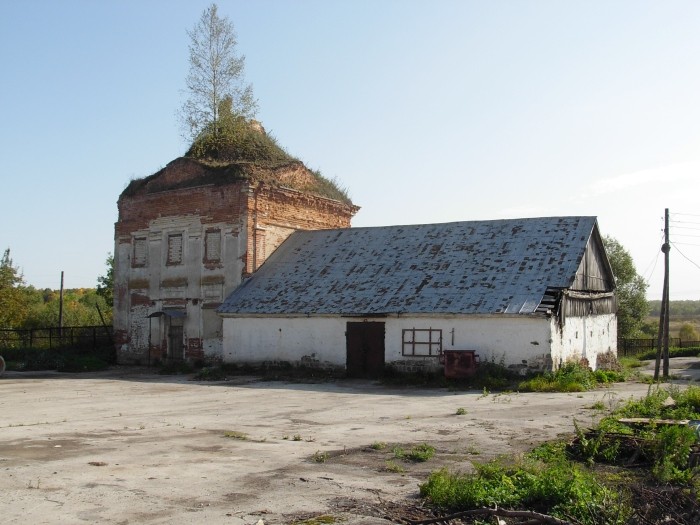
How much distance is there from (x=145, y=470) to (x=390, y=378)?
1315 cm

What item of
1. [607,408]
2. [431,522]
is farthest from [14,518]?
[607,408]

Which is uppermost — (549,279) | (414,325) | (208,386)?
A: (549,279)

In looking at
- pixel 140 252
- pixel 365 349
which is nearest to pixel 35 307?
pixel 140 252

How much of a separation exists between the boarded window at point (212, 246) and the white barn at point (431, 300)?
1929 mm

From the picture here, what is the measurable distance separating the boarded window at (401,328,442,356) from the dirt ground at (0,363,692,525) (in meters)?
2.04

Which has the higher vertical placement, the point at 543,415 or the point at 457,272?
the point at 457,272

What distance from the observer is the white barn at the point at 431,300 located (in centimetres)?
2069

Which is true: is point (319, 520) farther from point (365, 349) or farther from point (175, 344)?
point (175, 344)

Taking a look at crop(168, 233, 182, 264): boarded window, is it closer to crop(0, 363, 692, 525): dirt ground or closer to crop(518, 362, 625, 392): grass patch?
crop(0, 363, 692, 525): dirt ground

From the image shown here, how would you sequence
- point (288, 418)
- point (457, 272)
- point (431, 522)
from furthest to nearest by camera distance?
point (457, 272)
point (288, 418)
point (431, 522)

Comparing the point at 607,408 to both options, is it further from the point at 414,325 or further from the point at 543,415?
the point at 414,325

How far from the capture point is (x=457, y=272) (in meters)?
23.2

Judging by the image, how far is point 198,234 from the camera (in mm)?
28406

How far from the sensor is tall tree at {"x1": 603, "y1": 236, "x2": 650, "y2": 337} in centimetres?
4544
